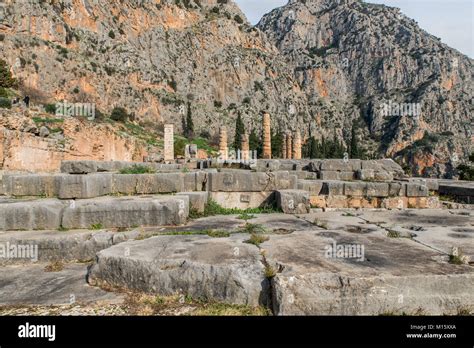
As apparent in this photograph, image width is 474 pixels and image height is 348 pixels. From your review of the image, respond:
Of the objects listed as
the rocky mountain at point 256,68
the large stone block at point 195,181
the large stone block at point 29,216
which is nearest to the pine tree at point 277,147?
the rocky mountain at point 256,68

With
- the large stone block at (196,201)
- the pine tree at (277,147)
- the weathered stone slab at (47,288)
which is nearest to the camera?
the weathered stone slab at (47,288)

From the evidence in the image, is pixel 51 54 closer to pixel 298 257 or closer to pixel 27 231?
pixel 27 231

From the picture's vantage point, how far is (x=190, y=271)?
3518mm

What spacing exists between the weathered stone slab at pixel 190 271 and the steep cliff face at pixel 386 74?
105 meters

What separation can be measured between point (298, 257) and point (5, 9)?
229ft

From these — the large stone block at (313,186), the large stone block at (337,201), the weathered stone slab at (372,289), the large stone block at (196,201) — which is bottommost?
the weathered stone slab at (372,289)

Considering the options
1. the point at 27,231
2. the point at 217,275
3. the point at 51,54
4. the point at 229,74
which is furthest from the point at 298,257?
the point at 229,74

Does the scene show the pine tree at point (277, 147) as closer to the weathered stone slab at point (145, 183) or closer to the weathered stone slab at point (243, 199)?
the weathered stone slab at point (243, 199)

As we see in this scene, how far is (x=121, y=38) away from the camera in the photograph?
70.9m

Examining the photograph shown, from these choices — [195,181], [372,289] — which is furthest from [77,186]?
[372,289]

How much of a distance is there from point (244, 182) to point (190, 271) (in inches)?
186

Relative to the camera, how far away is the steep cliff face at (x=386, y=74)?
105438 mm

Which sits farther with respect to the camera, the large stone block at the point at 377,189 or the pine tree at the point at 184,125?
the pine tree at the point at 184,125

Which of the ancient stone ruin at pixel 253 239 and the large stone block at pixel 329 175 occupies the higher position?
the large stone block at pixel 329 175
